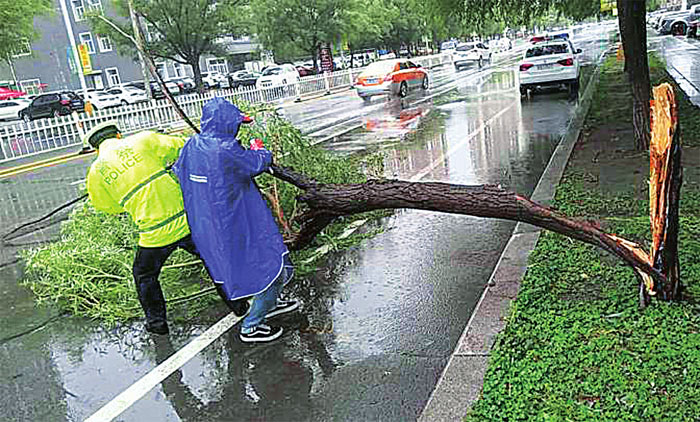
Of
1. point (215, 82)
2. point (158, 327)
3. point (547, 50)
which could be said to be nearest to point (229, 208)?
point (158, 327)

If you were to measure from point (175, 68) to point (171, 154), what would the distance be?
52966 millimetres

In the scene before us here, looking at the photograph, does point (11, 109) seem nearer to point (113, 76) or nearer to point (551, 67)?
point (113, 76)

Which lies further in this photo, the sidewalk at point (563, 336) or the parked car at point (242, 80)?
the parked car at point (242, 80)

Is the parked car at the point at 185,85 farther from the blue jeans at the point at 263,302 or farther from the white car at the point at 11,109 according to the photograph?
the blue jeans at the point at 263,302

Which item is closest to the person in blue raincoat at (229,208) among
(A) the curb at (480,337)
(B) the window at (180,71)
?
(A) the curb at (480,337)

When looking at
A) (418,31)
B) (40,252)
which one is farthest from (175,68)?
(40,252)

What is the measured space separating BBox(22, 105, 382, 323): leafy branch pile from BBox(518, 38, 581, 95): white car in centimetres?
1260

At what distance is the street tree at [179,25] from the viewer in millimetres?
32188

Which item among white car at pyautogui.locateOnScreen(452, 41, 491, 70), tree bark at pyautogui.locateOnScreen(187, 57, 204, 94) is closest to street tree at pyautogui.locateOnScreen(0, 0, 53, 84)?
tree bark at pyautogui.locateOnScreen(187, 57, 204, 94)

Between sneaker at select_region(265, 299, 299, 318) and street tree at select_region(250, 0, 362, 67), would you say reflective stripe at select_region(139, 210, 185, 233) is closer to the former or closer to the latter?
sneaker at select_region(265, 299, 299, 318)

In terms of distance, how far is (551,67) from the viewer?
17766 millimetres

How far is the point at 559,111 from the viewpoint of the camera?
596 inches

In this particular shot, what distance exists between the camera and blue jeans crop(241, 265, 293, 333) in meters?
4.45

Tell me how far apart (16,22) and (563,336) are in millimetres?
24465
